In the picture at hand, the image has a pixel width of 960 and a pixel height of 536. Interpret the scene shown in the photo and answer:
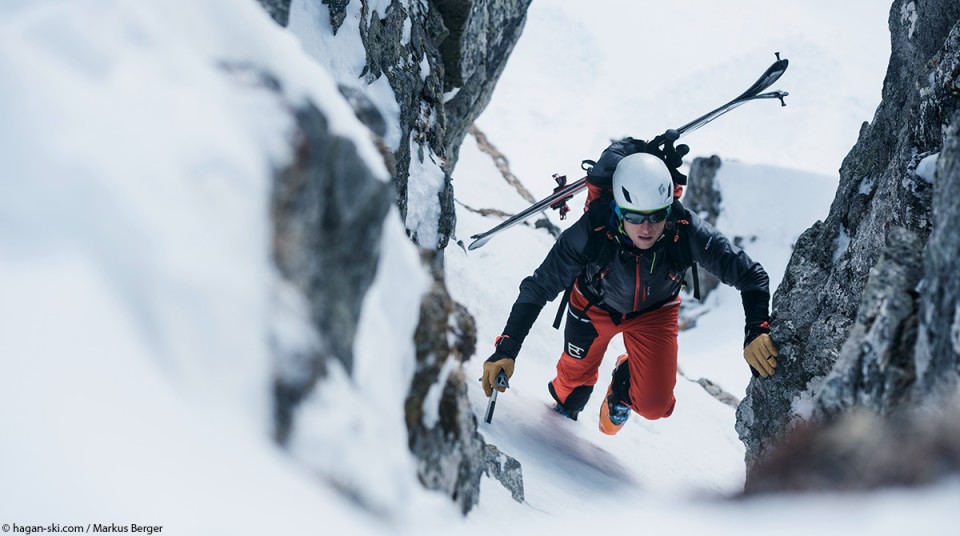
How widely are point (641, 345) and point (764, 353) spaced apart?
1.38 meters

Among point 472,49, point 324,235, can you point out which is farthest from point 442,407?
point 472,49

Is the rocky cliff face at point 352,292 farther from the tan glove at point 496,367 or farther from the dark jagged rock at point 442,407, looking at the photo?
the tan glove at point 496,367

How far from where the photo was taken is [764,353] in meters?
5.45

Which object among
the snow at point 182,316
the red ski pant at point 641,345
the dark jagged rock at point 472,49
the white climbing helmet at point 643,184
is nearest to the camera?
the snow at point 182,316

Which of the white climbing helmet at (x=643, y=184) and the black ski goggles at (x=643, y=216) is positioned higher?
the white climbing helmet at (x=643, y=184)

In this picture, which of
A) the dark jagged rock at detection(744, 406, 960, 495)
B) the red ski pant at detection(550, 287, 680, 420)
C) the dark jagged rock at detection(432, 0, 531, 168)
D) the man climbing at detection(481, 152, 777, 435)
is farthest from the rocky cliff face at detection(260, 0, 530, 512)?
the dark jagged rock at detection(432, 0, 531, 168)

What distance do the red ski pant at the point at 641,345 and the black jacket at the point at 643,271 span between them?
0.96ft

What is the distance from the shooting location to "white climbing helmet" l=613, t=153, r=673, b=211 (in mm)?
5316

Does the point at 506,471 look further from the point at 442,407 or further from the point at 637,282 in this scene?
the point at 637,282

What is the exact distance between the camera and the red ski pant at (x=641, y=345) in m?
6.60

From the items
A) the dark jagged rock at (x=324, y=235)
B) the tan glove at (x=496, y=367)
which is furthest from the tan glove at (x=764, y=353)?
the dark jagged rock at (x=324, y=235)

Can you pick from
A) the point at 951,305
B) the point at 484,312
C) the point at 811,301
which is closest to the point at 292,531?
the point at 951,305

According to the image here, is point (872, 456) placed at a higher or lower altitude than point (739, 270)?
lower

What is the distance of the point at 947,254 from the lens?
9.48 ft
